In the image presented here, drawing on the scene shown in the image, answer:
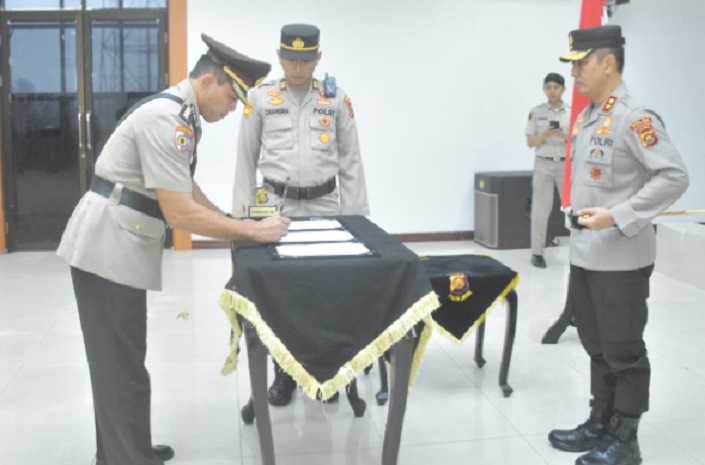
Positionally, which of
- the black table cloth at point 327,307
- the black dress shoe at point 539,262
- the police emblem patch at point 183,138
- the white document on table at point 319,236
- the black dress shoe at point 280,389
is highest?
the police emblem patch at point 183,138

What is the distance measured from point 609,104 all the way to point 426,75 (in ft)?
16.1

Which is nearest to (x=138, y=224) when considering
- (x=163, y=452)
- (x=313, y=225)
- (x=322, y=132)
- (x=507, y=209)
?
(x=313, y=225)

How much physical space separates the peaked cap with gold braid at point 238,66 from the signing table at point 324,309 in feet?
1.86

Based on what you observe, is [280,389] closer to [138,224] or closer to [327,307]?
[327,307]

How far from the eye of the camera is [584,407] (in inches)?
144

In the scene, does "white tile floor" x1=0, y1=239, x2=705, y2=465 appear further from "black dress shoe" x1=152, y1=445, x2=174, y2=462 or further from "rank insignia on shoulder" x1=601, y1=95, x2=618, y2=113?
"rank insignia on shoulder" x1=601, y1=95, x2=618, y2=113

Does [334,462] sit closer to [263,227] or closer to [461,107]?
[263,227]

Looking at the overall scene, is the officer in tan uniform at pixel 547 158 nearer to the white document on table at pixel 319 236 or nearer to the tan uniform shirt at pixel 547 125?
the tan uniform shirt at pixel 547 125

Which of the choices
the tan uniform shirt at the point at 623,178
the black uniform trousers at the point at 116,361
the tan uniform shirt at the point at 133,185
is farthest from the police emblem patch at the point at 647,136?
the black uniform trousers at the point at 116,361

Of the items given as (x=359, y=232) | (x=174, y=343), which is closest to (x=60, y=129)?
(x=174, y=343)

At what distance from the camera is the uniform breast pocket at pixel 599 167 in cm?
295

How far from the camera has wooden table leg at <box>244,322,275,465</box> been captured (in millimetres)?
2605

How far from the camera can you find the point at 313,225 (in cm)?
332

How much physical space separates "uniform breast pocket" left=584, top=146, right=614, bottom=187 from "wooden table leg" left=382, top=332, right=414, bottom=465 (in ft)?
3.10
